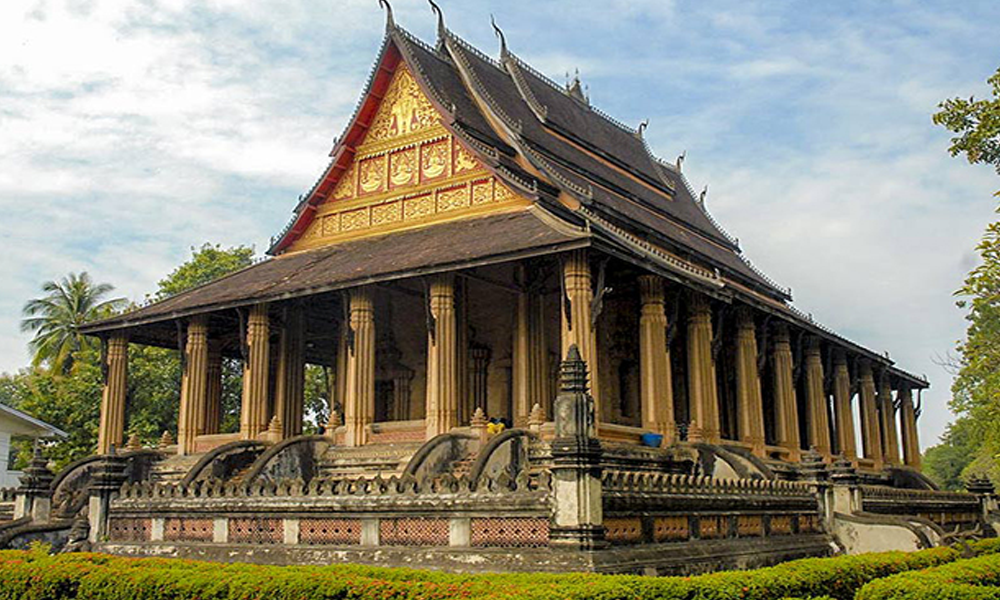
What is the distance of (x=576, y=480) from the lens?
11664 mm

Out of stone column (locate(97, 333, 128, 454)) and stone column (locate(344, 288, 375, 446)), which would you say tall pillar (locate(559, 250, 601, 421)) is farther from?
stone column (locate(97, 333, 128, 454))

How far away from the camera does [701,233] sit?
3275 cm

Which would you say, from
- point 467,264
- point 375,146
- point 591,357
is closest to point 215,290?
point 375,146

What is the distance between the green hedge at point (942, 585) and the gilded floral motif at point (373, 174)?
55.0 ft

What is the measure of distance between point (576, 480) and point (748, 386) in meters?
13.8

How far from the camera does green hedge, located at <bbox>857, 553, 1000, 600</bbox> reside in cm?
962

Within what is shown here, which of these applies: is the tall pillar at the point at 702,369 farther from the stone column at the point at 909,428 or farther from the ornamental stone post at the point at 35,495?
the stone column at the point at 909,428

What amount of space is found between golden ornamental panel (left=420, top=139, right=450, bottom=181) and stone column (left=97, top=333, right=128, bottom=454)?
27.1 ft

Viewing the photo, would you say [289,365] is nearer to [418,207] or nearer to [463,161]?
[418,207]

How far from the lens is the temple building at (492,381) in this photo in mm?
A: 13164

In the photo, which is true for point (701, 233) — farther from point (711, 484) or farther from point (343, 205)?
point (711, 484)

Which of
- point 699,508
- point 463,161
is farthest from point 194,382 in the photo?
point 699,508

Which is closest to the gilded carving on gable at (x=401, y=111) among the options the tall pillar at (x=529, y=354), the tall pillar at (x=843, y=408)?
the tall pillar at (x=529, y=354)

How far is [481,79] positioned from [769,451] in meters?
11.7
